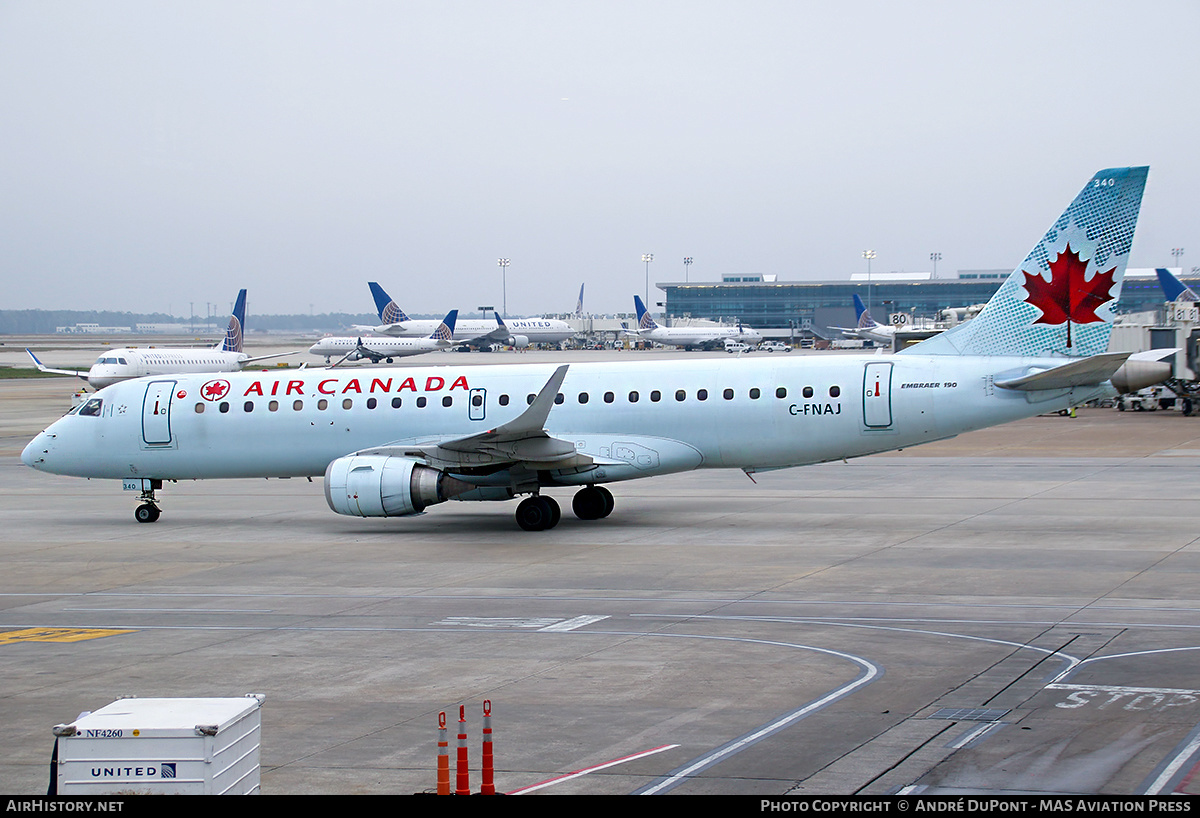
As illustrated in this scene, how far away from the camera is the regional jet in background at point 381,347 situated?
12406 centimetres

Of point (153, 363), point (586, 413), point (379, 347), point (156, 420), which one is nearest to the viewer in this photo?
point (586, 413)

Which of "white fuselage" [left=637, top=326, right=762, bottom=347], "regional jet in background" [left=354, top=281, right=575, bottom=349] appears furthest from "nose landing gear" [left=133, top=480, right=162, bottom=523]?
"white fuselage" [left=637, top=326, right=762, bottom=347]

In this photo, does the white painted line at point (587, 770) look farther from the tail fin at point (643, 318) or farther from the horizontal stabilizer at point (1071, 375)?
the tail fin at point (643, 318)

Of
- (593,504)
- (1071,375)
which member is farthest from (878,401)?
(593,504)

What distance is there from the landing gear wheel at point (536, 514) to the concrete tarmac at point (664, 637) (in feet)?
1.25

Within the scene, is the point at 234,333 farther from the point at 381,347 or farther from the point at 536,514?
the point at 536,514

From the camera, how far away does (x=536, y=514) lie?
85.6 ft

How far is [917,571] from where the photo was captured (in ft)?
66.6

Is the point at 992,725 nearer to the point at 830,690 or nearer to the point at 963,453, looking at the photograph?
the point at 830,690

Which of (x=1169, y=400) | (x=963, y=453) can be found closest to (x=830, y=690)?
(x=963, y=453)

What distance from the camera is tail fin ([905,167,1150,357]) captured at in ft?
81.8

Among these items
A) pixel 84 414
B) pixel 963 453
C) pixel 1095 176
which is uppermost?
pixel 1095 176

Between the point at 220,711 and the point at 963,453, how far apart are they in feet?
126

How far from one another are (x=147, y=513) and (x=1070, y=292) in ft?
71.7
